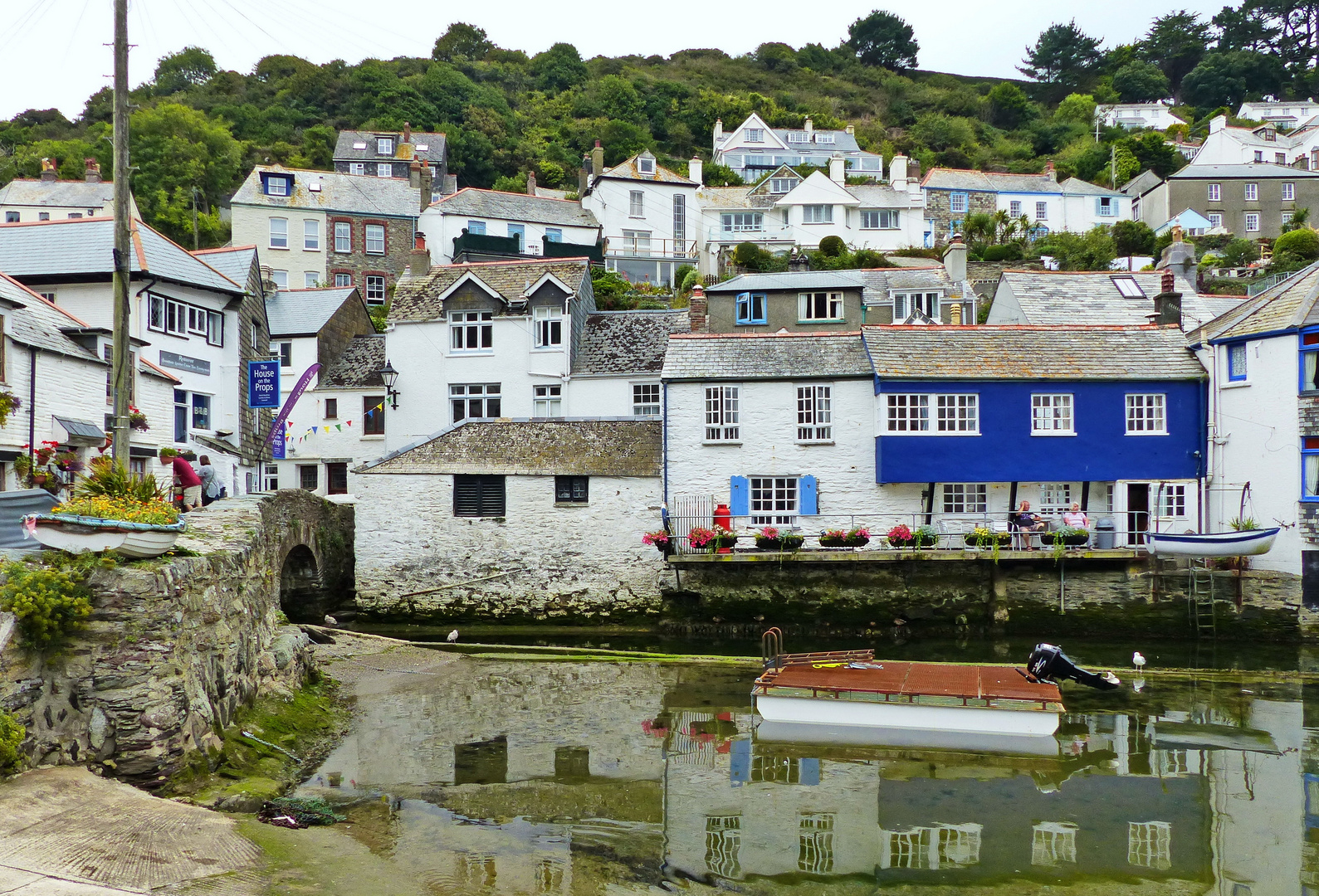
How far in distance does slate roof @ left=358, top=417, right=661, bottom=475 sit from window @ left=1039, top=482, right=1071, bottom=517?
1121 cm

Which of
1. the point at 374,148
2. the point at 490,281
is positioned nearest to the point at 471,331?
the point at 490,281

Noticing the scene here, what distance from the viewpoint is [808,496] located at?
2941 cm

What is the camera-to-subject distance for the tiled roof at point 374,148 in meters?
71.7

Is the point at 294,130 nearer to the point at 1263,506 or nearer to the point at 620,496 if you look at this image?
the point at 620,496

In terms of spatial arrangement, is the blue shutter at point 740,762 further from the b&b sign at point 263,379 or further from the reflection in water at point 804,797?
the b&b sign at point 263,379

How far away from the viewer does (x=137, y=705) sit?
10.8m

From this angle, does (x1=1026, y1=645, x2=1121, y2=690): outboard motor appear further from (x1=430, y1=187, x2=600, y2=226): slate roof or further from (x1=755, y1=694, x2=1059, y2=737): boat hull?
(x1=430, y1=187, x2=600, y2=226): slate roof

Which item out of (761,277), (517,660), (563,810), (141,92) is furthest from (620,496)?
(141,92)

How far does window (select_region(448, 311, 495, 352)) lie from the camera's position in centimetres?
3884

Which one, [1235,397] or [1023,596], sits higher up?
[1235,397]

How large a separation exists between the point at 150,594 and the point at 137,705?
1.18 metres

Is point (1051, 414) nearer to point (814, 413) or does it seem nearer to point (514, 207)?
point (814, 413)

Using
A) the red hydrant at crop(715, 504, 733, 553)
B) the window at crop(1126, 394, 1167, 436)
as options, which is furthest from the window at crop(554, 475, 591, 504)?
the window at crop(1126, 394, 1167, 436)

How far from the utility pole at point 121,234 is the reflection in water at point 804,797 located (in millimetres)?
5609
